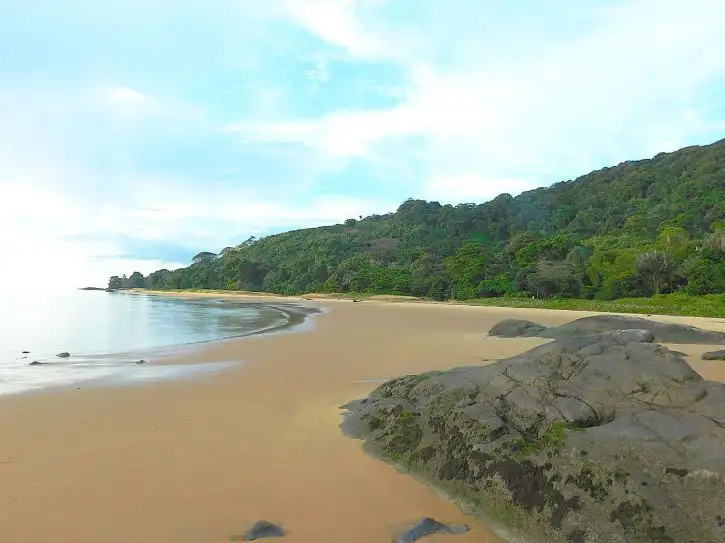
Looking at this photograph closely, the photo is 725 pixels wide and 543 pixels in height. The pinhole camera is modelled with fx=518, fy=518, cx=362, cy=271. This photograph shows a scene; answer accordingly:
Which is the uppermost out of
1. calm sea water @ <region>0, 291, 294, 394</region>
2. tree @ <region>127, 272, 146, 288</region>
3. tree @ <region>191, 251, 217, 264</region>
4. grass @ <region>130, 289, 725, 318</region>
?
tree @ <region>191, 251, 217, 264</region>

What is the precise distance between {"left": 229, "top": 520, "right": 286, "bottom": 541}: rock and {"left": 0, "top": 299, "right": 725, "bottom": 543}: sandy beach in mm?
86

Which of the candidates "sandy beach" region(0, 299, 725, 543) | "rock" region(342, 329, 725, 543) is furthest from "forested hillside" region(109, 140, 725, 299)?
"rock" region(342, 329, 725, 543)

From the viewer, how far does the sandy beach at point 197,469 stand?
434 cm

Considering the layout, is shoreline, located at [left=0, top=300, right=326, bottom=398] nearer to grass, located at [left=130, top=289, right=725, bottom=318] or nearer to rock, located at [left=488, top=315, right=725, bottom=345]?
rock, located at [left=488, top=315, right=725, bottom=345]

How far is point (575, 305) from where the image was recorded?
40594 millimetres

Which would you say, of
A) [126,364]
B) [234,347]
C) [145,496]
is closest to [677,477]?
[145,496]

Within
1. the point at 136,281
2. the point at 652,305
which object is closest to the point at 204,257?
the point at 136,281

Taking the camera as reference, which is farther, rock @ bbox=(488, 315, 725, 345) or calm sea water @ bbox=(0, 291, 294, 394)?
rock @ bbox=(488, 315, 725, 345)

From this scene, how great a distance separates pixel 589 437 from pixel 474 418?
3.89 feet

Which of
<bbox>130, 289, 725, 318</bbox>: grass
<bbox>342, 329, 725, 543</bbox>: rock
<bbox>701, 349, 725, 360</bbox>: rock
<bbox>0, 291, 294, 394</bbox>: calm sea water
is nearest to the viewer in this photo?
<bbox>342, 329, 725, 543</bbox>: rock

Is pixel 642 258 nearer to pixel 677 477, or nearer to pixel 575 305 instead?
pixel 575 305

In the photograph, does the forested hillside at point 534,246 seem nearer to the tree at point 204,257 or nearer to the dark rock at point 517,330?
the tree at point 204,257

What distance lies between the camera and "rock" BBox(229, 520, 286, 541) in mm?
4090

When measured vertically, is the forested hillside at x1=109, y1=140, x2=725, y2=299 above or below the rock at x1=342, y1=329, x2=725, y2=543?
above
